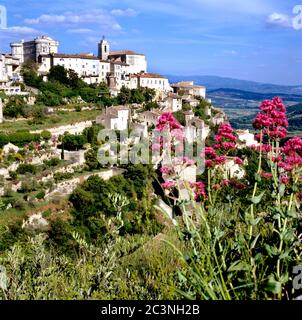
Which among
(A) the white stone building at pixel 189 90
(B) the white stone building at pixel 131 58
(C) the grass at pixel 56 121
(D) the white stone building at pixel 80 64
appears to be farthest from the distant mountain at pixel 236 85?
(C) the grass at pixel 56 121

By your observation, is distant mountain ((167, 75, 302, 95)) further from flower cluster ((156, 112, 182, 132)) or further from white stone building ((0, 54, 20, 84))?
flower cluster ((156, 112, 182, 132))

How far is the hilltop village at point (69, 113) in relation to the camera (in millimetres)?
21438

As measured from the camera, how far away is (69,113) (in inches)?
1219

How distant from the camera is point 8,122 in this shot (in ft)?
90.3

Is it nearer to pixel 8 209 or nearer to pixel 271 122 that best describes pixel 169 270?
pixel 271 122

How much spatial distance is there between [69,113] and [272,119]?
28622mm

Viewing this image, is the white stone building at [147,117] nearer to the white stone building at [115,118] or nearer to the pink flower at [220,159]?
the white stone building at [115,118]

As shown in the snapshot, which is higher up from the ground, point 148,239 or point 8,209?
point 148,239

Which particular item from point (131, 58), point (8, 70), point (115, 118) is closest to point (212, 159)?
point (115, 118)

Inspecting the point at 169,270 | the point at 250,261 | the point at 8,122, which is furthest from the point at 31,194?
the point at 250,261

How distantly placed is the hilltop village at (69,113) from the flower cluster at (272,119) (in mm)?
7440

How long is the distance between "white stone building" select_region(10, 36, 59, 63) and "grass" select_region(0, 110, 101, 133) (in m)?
15.0

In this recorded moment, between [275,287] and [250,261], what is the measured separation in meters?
0.38

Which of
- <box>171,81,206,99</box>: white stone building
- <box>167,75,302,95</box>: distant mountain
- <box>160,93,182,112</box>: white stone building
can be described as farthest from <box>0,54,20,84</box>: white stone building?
<box>167,75,302,95</box>: distant mountain
